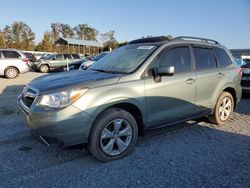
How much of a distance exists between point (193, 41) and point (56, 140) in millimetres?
3213

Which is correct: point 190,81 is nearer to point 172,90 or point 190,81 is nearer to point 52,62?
point 172,90

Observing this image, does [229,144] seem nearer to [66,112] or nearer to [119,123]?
[119,123]

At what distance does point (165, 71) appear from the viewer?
423cm

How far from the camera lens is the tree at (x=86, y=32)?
6862 cm

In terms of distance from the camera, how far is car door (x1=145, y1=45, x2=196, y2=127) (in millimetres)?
4383

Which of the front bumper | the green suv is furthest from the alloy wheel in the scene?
the front bumper

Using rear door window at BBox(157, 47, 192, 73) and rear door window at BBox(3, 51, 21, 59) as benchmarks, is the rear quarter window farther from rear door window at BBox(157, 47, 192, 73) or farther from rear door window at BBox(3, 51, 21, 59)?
rear door window at BBox(3, 51, 21, 59)

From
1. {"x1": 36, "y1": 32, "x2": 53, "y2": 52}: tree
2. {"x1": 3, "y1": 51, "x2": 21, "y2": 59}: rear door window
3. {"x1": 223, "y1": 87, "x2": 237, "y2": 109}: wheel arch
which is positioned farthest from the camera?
{"x1": 36, "y1": 32, "x2": 53, "y2": 52}: tree

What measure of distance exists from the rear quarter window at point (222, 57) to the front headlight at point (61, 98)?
10.8ft

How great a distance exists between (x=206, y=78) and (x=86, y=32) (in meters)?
67.5

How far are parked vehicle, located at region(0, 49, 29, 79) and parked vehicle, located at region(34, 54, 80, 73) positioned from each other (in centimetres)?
586

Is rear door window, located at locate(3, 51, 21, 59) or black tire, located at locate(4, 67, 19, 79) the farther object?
rear door window, located at locate(3, 51, 21, 59)

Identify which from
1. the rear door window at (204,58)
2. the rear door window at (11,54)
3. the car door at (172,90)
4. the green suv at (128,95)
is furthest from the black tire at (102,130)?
the rear door window at (11,54)

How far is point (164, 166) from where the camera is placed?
3869 millimetres
